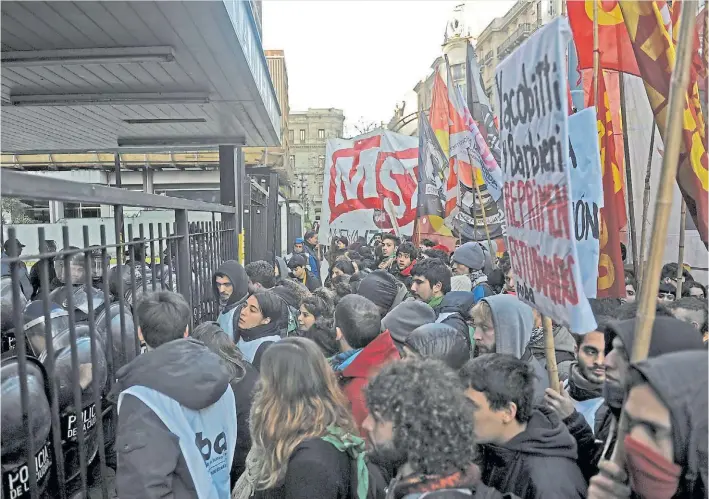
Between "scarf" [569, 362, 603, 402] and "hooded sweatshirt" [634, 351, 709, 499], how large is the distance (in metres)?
1.50

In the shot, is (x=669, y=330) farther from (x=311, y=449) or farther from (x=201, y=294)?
(x=201, y=294)

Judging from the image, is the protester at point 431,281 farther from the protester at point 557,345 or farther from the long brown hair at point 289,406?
the long brown hair at point 289,406

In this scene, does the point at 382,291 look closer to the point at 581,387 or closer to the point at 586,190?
the point at 581,387

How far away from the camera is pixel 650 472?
3.97 feet

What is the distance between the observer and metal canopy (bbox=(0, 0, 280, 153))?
3.07 m

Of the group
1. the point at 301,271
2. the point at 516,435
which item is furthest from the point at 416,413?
the point at 301,271

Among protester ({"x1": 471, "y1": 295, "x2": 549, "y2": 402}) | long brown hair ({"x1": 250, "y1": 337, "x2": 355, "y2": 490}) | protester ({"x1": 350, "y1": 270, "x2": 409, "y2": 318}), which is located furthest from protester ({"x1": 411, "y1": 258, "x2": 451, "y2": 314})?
long brown hair ({"x1": 250, "y1": 337, "x2": 355, "y2": 490})

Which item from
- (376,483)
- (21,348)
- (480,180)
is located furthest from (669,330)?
(480,180)

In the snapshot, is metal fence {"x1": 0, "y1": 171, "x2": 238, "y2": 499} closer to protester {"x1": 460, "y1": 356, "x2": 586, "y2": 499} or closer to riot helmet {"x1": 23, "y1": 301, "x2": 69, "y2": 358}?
riot helmet {"x1": 23, "y1": 301, "x2": 69, "y2": 358}

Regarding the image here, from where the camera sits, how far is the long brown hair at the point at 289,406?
2.19 metres

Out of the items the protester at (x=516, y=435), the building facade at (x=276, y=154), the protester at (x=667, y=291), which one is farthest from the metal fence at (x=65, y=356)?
the protester at (x=667, y=291)

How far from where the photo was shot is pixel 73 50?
146 inches

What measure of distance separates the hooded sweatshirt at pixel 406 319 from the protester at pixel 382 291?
3.16 feet

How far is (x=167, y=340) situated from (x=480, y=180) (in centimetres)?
573
